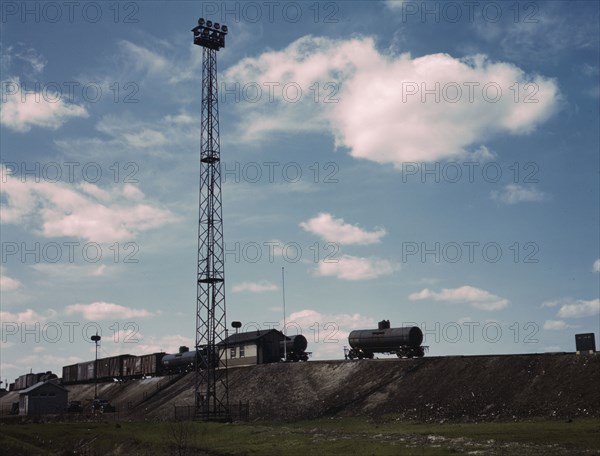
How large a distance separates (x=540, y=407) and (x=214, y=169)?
34946 millimetres

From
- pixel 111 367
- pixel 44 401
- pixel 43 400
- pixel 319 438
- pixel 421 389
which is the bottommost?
pixel 319 438

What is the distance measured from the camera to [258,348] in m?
81.4

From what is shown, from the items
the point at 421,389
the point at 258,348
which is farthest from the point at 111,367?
the point at 421,389

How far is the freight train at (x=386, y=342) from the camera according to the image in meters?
69.5

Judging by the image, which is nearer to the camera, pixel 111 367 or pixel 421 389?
pixel 421 389

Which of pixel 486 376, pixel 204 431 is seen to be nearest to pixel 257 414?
pixel 204 431

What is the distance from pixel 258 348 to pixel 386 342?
59.2 ft

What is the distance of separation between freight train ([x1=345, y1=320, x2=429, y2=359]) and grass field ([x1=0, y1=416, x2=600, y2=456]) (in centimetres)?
1574

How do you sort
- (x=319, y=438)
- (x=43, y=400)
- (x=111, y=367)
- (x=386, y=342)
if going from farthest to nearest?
(x=111, y=367) < (x=43, y=400) < (x=386, y=342) < (x=319, y=438)

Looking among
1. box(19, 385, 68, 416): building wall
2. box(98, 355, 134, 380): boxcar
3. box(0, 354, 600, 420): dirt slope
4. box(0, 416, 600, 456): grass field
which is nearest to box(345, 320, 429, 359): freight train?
box(0, 354, 600, 420): dirt slope

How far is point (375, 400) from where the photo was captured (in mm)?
58844

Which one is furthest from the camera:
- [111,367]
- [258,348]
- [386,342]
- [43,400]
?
[111,367]

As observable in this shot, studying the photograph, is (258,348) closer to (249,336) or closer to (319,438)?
(249,336)

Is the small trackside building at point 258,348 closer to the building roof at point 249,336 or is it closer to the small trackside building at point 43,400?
the building roof at point 249,336
